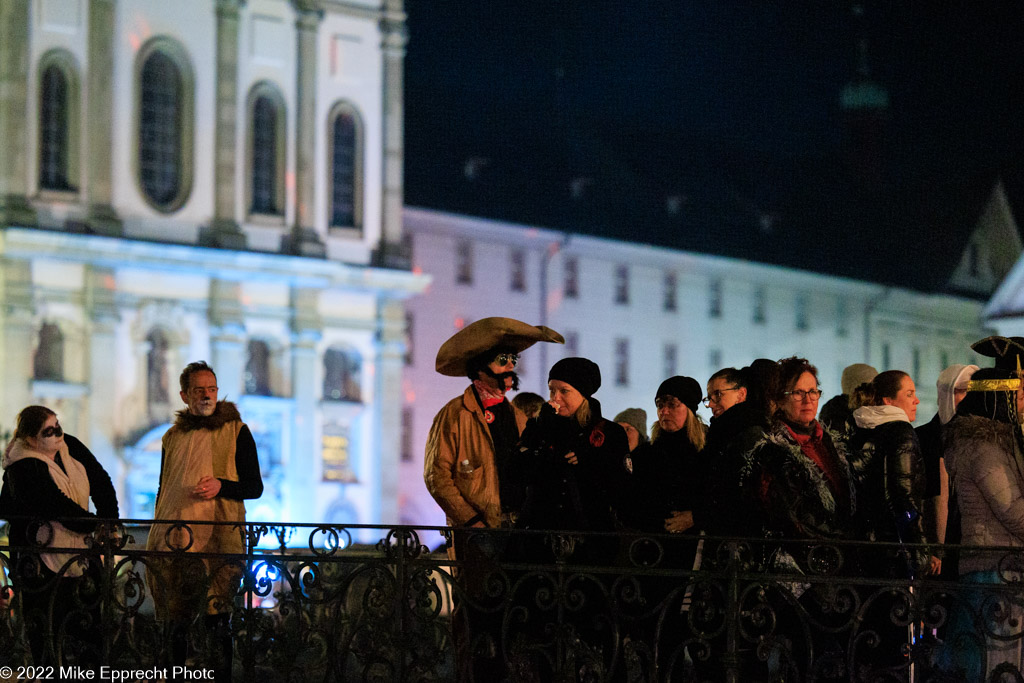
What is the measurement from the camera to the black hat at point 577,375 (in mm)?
8719

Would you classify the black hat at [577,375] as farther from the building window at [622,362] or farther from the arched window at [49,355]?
the building window at [622,362]

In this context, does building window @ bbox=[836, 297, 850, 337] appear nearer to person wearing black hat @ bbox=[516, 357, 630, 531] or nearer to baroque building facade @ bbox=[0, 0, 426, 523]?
baroque building facade @ bbox=[0, 0, 426, 523]

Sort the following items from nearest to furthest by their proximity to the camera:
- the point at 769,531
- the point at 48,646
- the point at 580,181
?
the point at 769,531 < the point at 48,646 < the point at 580,181

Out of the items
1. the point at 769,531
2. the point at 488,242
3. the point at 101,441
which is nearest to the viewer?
the point at 769,531

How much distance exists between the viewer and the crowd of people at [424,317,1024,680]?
839cm

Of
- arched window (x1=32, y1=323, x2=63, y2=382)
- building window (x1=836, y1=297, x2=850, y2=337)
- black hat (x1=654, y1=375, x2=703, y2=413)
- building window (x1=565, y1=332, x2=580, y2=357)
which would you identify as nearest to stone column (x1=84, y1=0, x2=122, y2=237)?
arched window (x1=32, y1=323, x2=63, y2=382)

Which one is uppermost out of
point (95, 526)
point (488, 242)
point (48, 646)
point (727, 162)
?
point (727, 162)

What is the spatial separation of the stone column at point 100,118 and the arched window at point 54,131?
55cm

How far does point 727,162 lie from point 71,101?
117 ft

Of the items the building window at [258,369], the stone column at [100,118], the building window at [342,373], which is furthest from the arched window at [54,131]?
the building window at [342,373]

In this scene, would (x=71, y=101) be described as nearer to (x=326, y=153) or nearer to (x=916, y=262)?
(x=326, y=153)

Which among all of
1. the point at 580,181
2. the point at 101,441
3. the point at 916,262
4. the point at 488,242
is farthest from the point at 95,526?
the point at 916,262

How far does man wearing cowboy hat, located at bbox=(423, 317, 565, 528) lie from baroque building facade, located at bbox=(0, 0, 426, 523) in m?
33.0

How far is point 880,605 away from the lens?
8711 millimetres
